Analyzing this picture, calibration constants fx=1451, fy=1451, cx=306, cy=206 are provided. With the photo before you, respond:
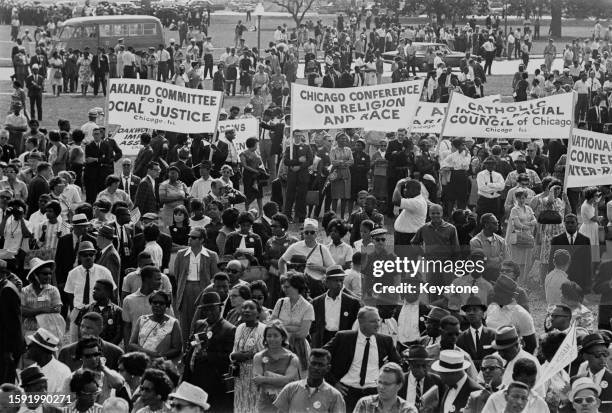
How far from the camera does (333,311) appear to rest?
1293 centimetres

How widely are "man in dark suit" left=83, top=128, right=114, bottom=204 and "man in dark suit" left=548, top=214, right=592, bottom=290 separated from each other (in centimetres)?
719

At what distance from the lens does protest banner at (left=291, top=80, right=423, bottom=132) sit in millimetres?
22031

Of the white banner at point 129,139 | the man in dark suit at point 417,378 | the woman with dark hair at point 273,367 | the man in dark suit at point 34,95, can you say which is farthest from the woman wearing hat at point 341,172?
the man in dark suit at point 34,95

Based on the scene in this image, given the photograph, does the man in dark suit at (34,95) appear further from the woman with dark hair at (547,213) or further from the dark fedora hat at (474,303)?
the dark fedora hat at (474,303)

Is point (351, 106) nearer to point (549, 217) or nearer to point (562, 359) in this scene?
point (549, 217)

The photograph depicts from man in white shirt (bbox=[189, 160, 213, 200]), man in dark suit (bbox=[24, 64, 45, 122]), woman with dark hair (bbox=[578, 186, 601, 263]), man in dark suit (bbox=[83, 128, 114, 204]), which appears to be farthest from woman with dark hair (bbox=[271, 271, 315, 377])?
man in dark suit (bbox=[24, 64, 45, 122])

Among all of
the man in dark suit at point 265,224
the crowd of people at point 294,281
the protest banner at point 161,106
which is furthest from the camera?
the protest banner at point 161,106

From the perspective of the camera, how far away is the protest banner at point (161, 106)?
21.9 m

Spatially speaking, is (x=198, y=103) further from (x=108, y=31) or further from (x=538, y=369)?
(x=108, y=31)

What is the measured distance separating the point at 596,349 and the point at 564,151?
1329 centimetres

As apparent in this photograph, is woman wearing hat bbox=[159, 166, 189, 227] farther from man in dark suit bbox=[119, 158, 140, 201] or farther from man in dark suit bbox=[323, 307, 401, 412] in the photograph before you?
man in dark suit bbox=[323, 307, 401, 412]

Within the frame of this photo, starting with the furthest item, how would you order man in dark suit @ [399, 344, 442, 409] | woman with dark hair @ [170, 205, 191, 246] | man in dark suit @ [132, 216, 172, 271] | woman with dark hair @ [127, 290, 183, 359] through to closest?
1. woman with dark hair @ [170, 205, 191, 246]
2. man in dark suit @ [132, 216, 172, 271]
3. woman with dark hair @ [127, 290, 183, 359]
4. man in dark suit @ [399, 344, 442, 409]

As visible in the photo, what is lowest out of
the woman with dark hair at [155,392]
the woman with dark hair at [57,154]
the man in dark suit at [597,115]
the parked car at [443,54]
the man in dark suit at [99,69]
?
the parked car at [443,54]

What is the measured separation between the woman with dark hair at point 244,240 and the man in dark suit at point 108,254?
1195 mm
